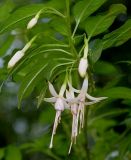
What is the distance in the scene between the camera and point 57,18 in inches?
51.6

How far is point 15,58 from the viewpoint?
104cm

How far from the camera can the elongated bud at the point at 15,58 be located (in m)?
1.03

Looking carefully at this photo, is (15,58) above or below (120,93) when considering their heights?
above

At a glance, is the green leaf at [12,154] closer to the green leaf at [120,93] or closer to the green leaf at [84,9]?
the green leaf at [120,93]

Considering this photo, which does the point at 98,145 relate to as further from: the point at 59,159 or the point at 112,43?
the point at 112,43

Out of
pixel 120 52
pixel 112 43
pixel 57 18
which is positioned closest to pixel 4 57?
pixel 57 18

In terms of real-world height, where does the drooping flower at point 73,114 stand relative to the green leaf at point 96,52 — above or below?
below

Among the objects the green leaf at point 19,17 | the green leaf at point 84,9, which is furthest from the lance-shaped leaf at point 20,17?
the green leaf at point 84,9

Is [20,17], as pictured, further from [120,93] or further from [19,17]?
[120,93]

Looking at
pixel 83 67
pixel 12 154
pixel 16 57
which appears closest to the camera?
pixel 83 67

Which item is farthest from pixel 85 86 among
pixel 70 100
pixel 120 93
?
pixel 120 93

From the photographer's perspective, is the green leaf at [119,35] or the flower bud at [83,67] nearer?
the flower bud at [83,67]

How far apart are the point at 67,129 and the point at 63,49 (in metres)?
0.43

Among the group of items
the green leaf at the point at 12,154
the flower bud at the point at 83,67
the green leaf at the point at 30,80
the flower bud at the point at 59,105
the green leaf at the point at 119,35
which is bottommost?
the green leaf at the point at 12,154
